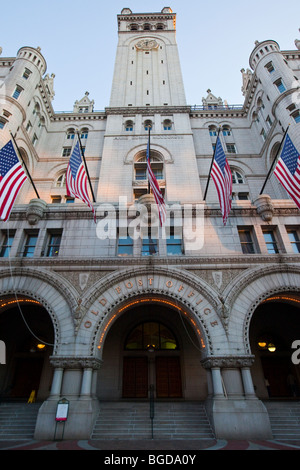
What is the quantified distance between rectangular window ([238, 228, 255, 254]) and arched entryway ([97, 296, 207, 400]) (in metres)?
6.47

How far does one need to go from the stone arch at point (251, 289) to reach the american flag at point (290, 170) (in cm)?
438

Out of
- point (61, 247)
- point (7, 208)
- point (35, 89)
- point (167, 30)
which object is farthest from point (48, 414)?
point (167, 30)

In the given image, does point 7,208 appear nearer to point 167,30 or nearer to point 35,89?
point 35,89

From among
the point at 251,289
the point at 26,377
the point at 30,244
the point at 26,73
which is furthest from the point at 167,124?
the point at 26,377

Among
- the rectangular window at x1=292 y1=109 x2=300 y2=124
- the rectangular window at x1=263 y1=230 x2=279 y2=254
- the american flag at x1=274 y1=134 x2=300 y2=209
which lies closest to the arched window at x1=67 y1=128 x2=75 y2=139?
the rectangular window at x1=292 y1=109 x2=300 y2=124

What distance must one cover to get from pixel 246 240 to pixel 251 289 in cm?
416

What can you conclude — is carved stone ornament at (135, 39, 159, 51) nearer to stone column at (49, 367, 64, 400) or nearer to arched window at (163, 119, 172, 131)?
arched window at (163, 119, 172, 131)

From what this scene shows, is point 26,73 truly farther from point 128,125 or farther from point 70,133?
point 128,125

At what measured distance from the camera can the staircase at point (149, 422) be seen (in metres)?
11.8

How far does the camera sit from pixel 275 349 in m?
19.1

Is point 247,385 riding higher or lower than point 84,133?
lower

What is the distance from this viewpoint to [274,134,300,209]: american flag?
14.5 meters

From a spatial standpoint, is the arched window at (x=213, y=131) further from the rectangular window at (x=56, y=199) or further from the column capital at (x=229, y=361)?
the column capital at (x=229, y=361)

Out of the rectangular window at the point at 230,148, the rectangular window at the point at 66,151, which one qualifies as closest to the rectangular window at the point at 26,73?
the rectangular window at the point at 66,151
